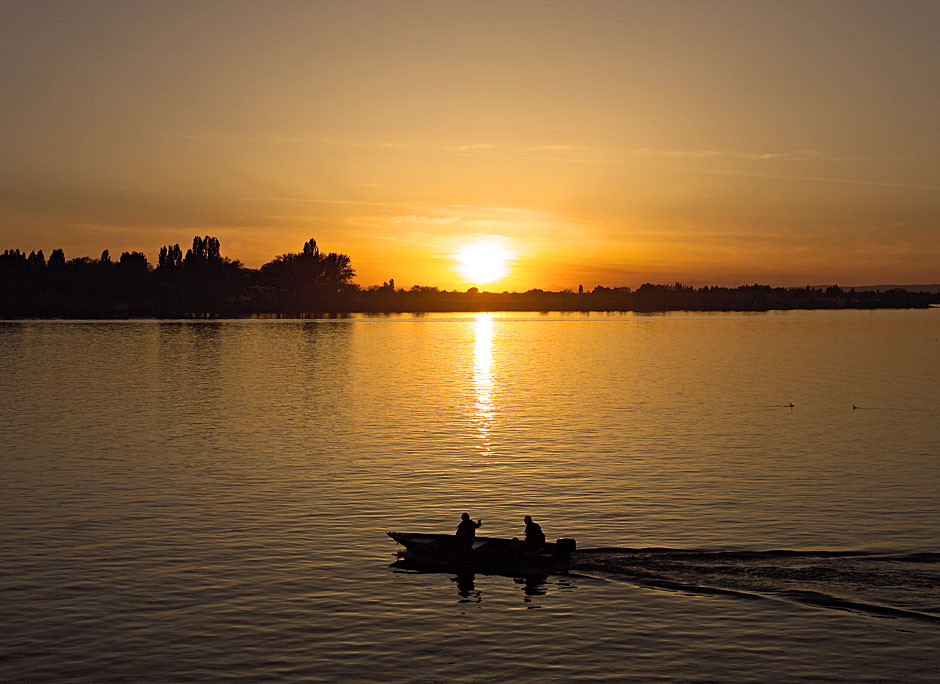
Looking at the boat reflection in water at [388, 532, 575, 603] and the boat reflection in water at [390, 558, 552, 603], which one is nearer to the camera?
the boat reflection in water at [390, 558, 552, 603]

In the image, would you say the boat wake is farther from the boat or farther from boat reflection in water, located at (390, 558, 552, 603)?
boat reflection in water, located at (390, 558, 552, 603)

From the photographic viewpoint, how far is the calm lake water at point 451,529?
1195 inches

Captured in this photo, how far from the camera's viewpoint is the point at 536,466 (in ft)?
214

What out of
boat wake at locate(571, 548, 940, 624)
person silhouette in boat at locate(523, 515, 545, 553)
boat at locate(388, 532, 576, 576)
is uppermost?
person silhouette in boat at locate(523, 515, 545, 553)

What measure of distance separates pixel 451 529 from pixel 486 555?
7.54m

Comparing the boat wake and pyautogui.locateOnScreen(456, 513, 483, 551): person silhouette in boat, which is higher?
pyautogui.locateOnScreen(456, 513, 483, 551): person silhouette in boat

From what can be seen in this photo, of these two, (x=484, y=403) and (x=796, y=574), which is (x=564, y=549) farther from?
(x=484, y=403)

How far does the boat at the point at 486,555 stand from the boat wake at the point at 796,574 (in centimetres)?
149

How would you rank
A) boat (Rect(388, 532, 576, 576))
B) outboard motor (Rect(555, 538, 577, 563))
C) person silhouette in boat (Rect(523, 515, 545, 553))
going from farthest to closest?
person silhouette in boat (Rect(523, 515, 545, 553))
boat (Rect(388, 532, 576, 576))
outboard motor (Rect(555, 538, 577, 563))

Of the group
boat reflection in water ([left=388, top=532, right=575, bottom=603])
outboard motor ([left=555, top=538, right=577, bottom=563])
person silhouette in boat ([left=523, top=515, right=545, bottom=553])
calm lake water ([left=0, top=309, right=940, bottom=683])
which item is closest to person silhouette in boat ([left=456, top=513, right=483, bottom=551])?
boat reflection in water ([left=388, top=532, right=575, bottom=603])

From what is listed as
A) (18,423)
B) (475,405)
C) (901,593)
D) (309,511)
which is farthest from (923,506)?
(18,423)

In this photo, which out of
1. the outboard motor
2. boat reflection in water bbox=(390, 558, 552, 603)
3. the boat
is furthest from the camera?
the boat

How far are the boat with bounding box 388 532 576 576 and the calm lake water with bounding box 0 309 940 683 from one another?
0.80 m

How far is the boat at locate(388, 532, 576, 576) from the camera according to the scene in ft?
127
